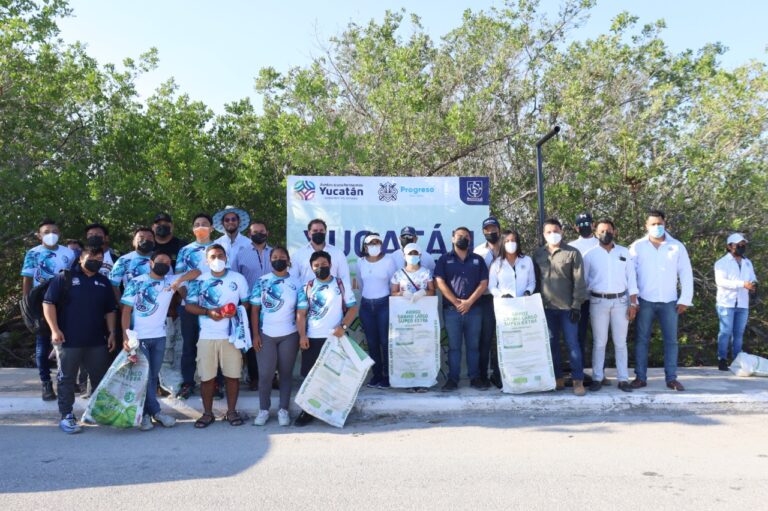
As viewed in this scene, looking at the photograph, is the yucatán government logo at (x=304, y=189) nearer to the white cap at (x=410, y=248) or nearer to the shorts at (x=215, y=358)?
the white cap at (x=410, y=248)

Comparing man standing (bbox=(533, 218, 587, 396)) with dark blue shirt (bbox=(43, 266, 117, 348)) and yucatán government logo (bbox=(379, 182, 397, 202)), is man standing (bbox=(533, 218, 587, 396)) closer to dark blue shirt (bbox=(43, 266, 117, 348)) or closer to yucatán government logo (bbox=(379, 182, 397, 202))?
yucatán government logo (bbox=(379, 182, 397, 202))

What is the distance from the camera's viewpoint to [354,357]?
20.3 ft

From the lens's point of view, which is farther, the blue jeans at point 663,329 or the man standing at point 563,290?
the blue jeans at point 663,329

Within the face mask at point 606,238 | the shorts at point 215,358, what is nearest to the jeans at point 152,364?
the shorts at point 215,358

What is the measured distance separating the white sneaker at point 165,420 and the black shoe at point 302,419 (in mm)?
1222

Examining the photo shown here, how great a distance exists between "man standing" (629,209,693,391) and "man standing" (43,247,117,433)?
19.1 feet

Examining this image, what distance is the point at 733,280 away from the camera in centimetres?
854

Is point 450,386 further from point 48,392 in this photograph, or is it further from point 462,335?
point 48,392

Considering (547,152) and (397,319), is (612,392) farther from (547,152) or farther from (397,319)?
(547,152)

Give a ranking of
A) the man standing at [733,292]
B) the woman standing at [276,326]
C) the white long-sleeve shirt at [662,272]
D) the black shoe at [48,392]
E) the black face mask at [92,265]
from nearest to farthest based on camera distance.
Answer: the black face mask at [92,265], the woman standing at [276,326], the black shoe at [48,392], the white long-sleeve shirt at [662,272], the man standing at [733,292]

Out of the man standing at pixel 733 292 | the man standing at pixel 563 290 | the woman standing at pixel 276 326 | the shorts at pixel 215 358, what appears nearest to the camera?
the shorts at pixel 215 358

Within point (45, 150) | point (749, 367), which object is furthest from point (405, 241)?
point (45, 150)

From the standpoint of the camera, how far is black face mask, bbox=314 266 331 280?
620cm

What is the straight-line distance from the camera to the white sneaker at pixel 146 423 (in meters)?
5.94
